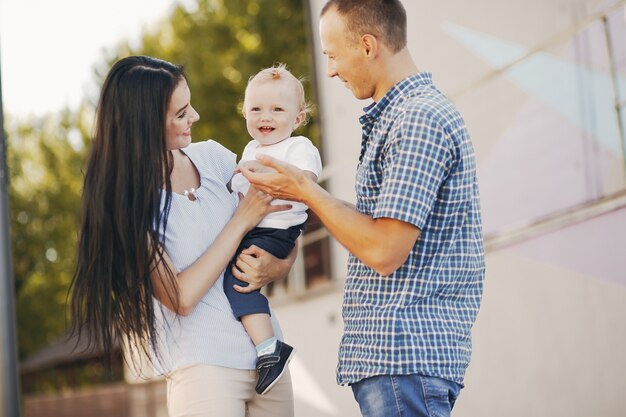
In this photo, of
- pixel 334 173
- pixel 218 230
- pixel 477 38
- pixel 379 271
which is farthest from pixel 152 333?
pixel 334 173

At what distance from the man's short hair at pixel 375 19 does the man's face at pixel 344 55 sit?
2 cm

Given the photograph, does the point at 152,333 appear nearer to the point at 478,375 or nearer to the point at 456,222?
the point at 456,222

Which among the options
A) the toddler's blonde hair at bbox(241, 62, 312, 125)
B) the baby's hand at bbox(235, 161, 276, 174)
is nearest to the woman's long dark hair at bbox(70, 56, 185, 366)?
the baby's hand at bbox(235, 161, 276, 174)

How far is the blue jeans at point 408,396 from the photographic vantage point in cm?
279

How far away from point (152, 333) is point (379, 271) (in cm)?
81

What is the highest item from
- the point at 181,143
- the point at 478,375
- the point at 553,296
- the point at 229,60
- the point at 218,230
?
the point at 229,60

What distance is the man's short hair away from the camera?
2.99 m

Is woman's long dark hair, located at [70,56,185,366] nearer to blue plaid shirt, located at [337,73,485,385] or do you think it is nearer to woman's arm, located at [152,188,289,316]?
woman's arm, located at [152,188,289,316]

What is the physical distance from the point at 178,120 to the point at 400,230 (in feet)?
2.90

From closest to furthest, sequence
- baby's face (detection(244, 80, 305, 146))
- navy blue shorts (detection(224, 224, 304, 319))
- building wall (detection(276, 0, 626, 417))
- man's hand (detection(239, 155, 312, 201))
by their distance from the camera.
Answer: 1. man's hand (detection(239, 155, 312, 201))
2. navy blue shorts (detection(224, 224, 304, 319))
3. baby's face (detection(244, 80, 305, 146))
4. building wall (detection(276, 0, 626, 417))

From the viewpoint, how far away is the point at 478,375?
6.57 m

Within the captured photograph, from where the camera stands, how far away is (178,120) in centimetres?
320

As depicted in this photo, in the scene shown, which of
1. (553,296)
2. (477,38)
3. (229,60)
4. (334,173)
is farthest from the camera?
(229,60)

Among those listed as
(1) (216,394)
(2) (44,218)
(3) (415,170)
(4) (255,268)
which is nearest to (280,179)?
(4) (255,268)
